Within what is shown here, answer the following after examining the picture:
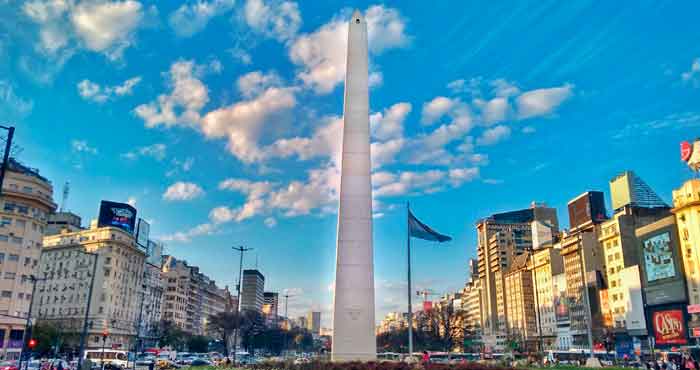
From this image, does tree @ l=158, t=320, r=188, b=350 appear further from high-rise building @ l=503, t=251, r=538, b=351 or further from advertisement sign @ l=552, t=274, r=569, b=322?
advertisement sign @ l=552, t=274, r=569, b=322

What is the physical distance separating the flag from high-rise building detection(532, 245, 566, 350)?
86.7m

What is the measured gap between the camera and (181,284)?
13100 centimetres

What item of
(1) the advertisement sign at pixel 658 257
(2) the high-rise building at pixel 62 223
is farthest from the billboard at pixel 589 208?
(2) the high-rise building at pixel 62 223

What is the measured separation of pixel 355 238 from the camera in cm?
2405

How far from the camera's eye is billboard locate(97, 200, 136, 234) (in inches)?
3492

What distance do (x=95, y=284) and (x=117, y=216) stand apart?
12.0 meters

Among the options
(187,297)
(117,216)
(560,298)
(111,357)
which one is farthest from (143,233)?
(560,298)

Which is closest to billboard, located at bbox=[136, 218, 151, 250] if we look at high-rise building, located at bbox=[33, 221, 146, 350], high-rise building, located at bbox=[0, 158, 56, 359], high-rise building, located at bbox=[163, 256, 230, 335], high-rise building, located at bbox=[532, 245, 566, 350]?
high-rise building, located at bbox=[33, 221, 146, 350]

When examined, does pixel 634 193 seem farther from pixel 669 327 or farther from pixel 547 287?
pixel 547 287

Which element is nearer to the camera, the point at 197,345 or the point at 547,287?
the point at 197,345

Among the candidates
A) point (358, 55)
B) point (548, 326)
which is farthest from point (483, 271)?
point (358, 55)

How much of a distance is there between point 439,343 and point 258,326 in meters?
40.1

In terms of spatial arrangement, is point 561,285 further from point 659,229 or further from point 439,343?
point 659,229

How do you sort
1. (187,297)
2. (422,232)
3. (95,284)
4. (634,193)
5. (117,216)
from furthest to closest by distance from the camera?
(187,297), (117,216), (634,193), (95,284), (422,232)
